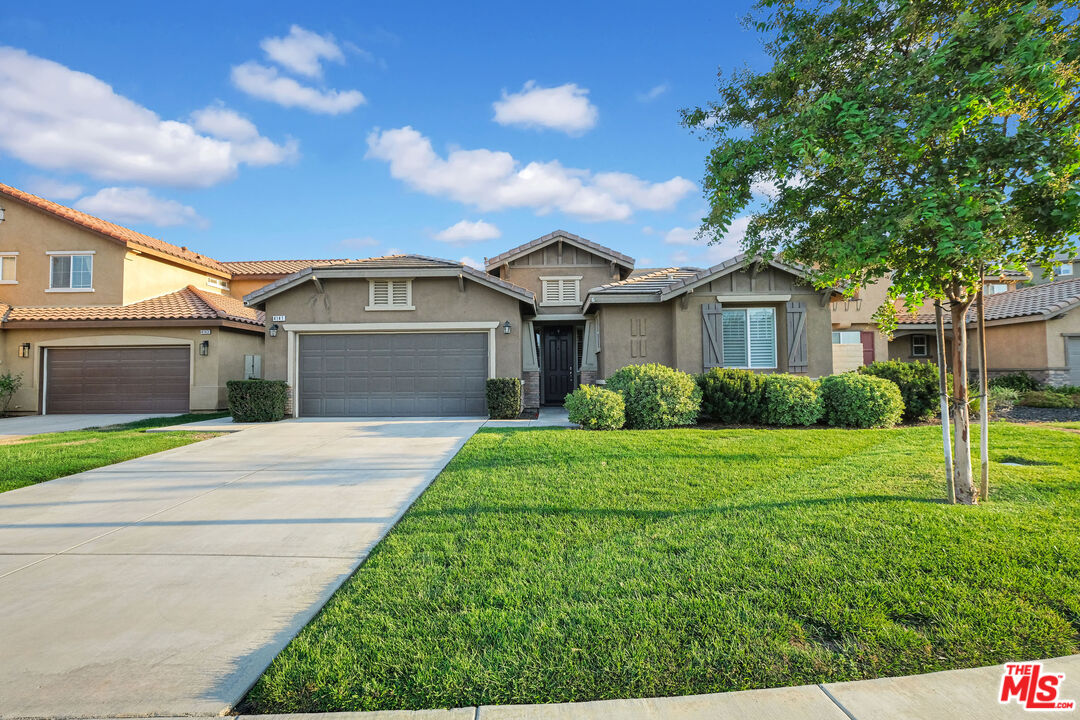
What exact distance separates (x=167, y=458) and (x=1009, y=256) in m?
10.7

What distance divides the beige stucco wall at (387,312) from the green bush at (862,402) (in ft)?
24.1

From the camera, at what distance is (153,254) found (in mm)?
17438

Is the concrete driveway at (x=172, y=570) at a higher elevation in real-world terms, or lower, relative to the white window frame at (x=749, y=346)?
lower

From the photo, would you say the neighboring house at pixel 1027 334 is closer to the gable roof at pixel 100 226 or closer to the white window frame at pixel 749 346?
the white window frame at pixel 749 346

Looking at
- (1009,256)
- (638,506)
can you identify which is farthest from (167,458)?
(1009,256)

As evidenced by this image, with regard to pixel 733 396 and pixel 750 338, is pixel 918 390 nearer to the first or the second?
pixel 750 338

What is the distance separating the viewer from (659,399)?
428 inches

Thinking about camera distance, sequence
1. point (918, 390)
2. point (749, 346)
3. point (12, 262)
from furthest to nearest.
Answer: point (12, 262), point (749, 346), point (918, 390)

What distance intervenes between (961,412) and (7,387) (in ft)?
71.4

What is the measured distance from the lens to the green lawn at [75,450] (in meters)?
6.89

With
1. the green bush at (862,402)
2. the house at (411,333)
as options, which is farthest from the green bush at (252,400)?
the green bush at (862,402)

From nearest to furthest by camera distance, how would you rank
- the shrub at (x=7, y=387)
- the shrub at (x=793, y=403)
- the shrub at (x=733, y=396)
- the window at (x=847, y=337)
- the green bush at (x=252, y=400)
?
the shrub at (x=793, y=403) → the shrub at (x=733, y=396) → the green bush at (x=252, y=400) → the shrub at (x=7, y=387) → the window at (x=847, y=337)

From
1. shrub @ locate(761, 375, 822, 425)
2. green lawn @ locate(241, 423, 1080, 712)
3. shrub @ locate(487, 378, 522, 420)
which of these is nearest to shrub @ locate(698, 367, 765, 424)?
shrub @ locate(761, 375, 822, 425)

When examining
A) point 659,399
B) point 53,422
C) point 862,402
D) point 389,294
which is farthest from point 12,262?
point 862,402
